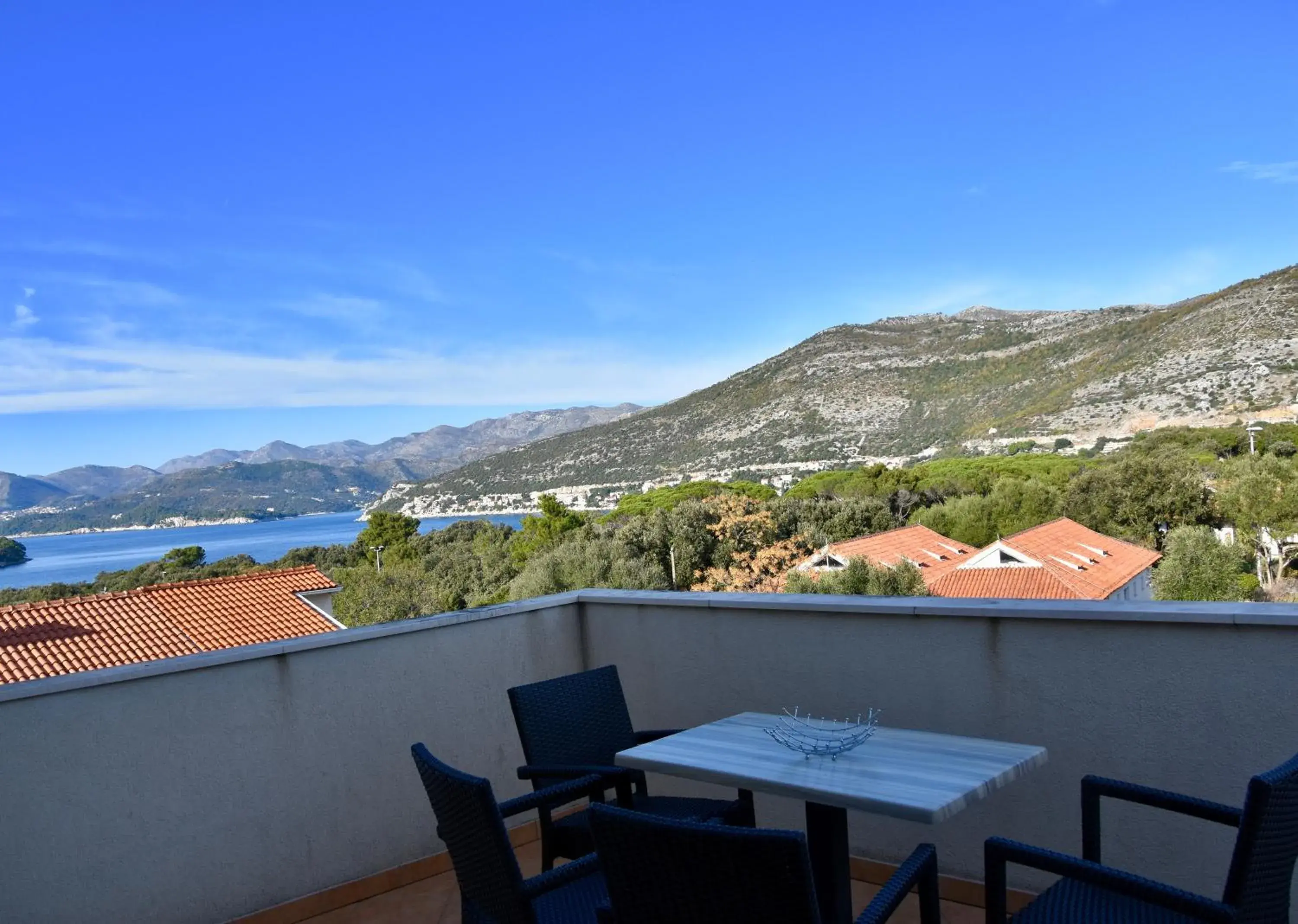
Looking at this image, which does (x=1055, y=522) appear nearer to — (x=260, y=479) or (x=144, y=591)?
(x=144, y=591)

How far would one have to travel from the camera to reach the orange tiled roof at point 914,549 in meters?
21.5

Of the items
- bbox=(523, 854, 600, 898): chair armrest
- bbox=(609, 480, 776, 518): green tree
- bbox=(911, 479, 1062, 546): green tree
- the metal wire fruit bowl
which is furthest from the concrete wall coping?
bbox=(911, 479, 1062, 546): green tree

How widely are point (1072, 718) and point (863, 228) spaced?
114ft

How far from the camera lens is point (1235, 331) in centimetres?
2655

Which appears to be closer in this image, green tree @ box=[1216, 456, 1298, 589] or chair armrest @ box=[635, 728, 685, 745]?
chair armrest @ box=[635, 728, 685, 745]

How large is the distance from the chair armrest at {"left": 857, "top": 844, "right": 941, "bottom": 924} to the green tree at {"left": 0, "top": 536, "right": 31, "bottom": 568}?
20728 millimetres

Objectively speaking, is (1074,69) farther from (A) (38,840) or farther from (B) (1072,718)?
(A) (38,840)

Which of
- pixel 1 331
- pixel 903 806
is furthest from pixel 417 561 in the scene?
pixel 903 806

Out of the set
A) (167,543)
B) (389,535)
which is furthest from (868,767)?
(389,535)

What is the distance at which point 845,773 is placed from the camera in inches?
81.9

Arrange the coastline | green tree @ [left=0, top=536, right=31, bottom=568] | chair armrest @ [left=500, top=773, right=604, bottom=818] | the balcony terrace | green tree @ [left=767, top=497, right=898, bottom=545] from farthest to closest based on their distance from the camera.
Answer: green tree @ [left=767, top=497, right=898, bottom=545], the coastline, green tree @ [left=0, top=536, right=31, bottom=568], the balcony terrace, chair armrest @ [left=500, top=773, right=604, bottom=818]

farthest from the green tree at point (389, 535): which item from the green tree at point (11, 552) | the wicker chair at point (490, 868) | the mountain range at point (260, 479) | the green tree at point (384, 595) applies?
the wicker chair at point (490, 868)

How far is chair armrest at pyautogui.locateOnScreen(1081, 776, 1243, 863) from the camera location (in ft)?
6.31

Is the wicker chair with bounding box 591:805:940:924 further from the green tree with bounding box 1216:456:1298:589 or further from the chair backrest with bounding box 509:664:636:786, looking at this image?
the green tree with bounding box 1216:456:1298:589
